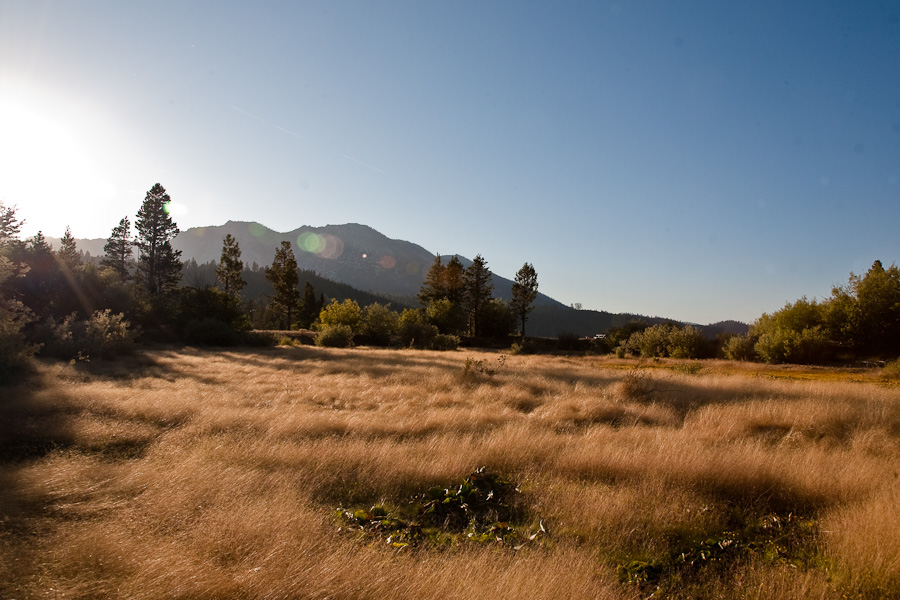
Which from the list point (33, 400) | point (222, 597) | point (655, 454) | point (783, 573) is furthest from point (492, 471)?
point (33, 400)

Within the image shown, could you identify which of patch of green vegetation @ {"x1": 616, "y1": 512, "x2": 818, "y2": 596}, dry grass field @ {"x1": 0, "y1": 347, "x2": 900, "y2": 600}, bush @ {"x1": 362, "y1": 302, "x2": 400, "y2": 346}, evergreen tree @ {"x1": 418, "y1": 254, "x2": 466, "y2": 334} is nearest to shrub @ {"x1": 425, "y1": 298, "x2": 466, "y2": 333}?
evergreen tree @ {"x1": 418, "y1": 254, "x2": 466, "y2": 334}

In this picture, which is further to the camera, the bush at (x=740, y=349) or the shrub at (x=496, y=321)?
the shrub at (x=496, y=321)

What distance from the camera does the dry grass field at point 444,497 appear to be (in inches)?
139

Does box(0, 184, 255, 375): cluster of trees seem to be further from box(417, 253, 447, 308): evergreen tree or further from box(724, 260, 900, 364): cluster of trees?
box(724, 260, 900, 364): cluster of trees

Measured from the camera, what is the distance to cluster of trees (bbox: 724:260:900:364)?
1100 inches

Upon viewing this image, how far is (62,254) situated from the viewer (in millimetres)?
32812

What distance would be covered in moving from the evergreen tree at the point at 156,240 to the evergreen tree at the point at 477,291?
39936 mm

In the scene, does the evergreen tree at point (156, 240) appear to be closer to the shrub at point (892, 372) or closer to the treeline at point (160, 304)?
the treeline at point (160, 304)

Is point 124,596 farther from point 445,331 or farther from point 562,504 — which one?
point 445,331

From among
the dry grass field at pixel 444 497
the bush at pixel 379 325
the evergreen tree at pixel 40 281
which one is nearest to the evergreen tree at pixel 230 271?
the bush at pixel 379 325

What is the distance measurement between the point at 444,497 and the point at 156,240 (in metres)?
62.2

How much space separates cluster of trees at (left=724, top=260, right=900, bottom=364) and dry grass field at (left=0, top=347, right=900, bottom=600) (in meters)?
21.2

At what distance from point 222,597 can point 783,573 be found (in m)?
4.56

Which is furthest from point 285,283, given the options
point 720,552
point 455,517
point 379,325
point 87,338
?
point 720,552
